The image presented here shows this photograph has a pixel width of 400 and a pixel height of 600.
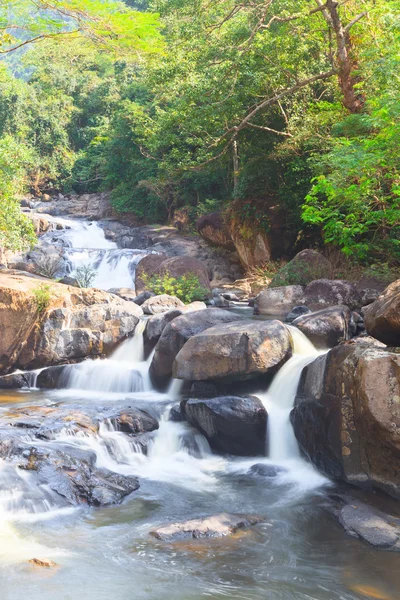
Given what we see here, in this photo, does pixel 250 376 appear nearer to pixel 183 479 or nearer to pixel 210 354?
pixel 210 354

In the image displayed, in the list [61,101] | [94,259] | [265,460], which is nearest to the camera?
[265,460]

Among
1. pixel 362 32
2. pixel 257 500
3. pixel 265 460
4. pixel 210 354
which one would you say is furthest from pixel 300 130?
pixel 257 500

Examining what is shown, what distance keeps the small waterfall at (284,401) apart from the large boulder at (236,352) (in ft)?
0.65

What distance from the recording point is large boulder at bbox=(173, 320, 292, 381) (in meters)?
8.66

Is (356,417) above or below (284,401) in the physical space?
above

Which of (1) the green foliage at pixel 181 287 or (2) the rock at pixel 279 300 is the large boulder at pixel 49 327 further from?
(1) the green foliage at pixel 181 287

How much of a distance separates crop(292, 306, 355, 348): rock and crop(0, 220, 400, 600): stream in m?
0.68

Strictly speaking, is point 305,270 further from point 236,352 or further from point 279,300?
point 236,352

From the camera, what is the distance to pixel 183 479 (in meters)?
7.27

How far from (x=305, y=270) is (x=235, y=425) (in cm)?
831

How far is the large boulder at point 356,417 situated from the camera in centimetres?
618

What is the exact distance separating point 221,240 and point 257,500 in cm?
1588

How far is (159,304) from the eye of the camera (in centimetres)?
1409

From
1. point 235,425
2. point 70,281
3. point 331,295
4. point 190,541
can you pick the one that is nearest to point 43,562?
point 190,541
